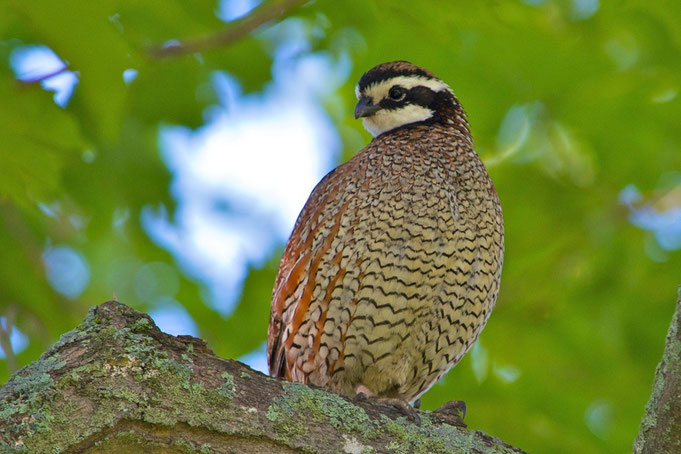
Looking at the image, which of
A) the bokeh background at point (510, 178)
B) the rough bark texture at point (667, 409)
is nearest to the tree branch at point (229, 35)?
the bokeh background at point (510, 178)

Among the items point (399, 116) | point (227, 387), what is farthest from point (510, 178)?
point (227, 387)

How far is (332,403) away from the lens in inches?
115

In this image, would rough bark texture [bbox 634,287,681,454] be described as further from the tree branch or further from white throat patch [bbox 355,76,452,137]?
the tree branch

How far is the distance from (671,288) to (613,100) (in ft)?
4.17

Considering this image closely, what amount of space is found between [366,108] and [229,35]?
2.95ft

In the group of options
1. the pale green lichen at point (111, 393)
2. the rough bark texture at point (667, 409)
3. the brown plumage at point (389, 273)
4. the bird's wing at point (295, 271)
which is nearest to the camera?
the pale green lichen at point (111, 393)

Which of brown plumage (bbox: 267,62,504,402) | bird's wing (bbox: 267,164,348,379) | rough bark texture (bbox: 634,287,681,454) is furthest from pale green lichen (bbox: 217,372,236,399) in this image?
bird's wing (bbox: 267,164,348,379)

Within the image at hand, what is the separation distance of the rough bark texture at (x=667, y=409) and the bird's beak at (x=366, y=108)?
2730mm

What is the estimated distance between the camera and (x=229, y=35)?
200 inches

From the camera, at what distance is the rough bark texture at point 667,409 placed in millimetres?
2914

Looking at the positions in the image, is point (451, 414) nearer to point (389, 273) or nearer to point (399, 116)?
point (389, 273)

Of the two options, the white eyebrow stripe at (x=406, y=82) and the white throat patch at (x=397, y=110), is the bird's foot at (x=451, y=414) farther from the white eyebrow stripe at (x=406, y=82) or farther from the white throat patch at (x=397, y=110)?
the white eyebrow stripe at (x=406, y=82)

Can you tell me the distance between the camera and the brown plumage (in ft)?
14.2

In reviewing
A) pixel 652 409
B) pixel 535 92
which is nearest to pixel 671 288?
pixel 535 92
